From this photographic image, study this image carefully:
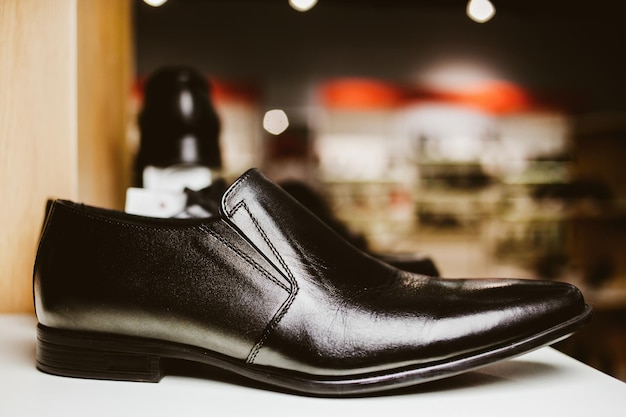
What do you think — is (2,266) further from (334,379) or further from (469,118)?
(469,118)

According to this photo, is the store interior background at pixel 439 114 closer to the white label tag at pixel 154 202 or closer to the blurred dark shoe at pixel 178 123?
the blurred dark shoe at pixel 178 123

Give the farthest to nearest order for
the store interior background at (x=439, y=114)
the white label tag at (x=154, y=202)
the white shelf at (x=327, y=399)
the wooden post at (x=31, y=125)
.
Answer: the store interior background at (x=439, y=114), the wooden post at (x=31, y=125), the white label tag at (x=154, y=202), the white shelf at (x=327, y=399)

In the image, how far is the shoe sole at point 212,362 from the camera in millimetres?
476

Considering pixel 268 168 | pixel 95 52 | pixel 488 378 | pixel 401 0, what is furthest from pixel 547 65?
pixel 488 378

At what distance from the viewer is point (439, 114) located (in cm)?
466

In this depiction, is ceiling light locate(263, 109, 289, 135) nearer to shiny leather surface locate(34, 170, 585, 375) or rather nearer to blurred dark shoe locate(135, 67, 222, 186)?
blurred dark shoe locate(135, 67, 222, 186)

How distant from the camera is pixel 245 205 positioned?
0.53m

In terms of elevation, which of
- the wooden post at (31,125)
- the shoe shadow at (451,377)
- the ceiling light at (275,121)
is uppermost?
the ceiling light at (275,121)

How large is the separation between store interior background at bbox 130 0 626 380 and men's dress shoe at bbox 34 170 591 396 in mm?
3863

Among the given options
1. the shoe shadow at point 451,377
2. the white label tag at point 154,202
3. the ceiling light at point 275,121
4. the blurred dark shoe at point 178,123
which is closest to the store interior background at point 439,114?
the ceiling light at point 275,121

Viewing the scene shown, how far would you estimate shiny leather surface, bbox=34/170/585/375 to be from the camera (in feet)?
1.60

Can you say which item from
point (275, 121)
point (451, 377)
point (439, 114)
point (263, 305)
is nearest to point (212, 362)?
point (263, 305)

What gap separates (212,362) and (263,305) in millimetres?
73

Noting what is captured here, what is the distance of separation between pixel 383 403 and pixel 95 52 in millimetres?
794
